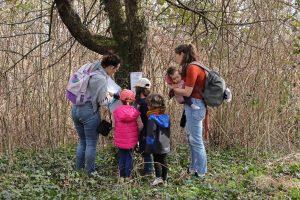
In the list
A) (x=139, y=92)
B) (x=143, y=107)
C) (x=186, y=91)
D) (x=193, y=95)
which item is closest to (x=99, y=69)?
(x=139, y=92)

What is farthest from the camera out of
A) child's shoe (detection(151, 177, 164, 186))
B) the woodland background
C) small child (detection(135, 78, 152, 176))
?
the woodland background

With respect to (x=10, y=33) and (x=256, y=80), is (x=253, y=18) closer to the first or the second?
(x=256, y=80)

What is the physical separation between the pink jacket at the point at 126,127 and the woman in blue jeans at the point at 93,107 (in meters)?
0.26

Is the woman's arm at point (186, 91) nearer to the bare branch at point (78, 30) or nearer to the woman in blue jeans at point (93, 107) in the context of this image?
the woman in blue jeans at point (93, 107)

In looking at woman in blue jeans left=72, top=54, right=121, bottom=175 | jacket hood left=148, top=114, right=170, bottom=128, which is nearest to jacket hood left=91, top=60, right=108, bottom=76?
woman in blue jeans left=72, top=54, right=121, bottom=175

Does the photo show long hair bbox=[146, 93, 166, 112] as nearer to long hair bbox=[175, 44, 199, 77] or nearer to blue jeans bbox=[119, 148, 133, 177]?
long hair bbox=[175, 44, 199, 77]

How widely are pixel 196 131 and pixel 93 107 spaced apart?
130cm

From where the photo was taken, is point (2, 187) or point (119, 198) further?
point (2, 187)

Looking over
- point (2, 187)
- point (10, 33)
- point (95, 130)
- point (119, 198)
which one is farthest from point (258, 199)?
point (10, 33)

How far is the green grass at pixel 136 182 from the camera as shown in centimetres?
490

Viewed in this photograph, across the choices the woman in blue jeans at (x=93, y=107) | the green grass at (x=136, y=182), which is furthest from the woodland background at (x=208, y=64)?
the woman in blue jeans at (x=93, y=107)

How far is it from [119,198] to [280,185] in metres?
1.89

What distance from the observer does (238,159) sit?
761cm

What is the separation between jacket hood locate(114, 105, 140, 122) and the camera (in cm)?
570
